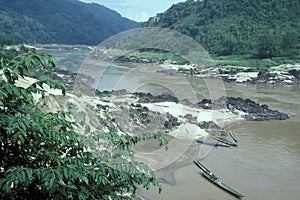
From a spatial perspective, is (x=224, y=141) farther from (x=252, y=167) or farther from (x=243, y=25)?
(x=243, y=25)

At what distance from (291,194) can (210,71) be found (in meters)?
27.2

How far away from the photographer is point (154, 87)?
27.5 m

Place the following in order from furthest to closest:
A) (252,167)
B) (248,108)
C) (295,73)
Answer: (295,73)
(248,108)
(252,167)

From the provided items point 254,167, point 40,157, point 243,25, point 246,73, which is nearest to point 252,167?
point 254,167

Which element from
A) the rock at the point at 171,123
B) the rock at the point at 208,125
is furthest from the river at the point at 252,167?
the rock at the point at 171,123

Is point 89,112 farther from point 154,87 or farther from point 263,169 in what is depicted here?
point 154,87

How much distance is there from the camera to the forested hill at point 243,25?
45125 mm

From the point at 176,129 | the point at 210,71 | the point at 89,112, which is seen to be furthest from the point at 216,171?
the point at 210,71

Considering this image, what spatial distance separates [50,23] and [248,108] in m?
99.6

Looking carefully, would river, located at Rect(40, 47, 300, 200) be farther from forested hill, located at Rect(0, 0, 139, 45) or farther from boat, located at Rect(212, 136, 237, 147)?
forested hill, located at Rect(0, 0, 139, 45)

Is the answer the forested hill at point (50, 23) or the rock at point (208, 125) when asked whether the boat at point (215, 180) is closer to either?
the rock at point (208, 125)

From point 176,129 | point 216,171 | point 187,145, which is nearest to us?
point 216,171

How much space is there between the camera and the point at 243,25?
5622 cm

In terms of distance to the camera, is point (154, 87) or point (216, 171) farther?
point (154, 87)
